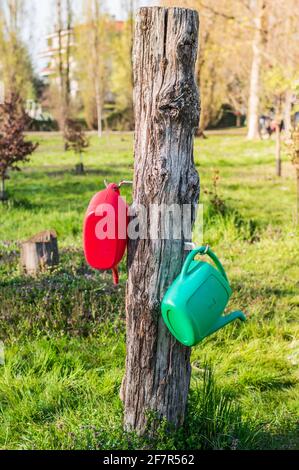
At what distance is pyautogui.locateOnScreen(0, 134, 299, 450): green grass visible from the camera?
8.70 ft

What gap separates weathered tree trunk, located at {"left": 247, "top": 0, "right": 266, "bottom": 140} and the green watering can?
1240cm

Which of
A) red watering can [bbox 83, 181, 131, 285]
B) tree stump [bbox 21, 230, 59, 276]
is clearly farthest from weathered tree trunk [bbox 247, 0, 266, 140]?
red watering can [bbox 83, 181, 131, 285]

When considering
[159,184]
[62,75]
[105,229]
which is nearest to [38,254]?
[105,229]

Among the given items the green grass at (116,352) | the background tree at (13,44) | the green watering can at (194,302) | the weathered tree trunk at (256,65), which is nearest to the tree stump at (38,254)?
the green grass at (116,352)

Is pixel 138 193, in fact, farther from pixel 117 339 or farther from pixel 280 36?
pixel 280 36

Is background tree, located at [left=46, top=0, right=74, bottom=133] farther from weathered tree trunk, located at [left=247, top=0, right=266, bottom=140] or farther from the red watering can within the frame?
the red watering can

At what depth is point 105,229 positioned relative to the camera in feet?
7.68

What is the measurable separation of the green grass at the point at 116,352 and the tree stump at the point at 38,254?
0.12m

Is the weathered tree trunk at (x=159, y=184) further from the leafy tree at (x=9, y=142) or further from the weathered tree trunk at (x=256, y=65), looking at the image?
the weathered tree trunk at (x=256, y=65)

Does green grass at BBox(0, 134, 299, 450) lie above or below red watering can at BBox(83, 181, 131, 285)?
below

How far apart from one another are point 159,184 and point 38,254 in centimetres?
308

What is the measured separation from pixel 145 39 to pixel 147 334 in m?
1.19

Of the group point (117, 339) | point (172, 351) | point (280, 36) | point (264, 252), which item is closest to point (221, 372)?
point (117, 339)

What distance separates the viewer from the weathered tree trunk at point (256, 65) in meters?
14.6
